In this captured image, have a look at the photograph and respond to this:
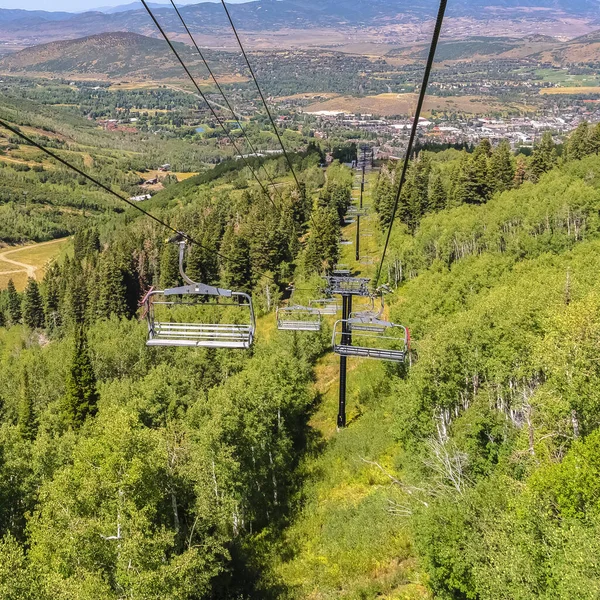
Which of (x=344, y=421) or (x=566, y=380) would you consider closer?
(x=566, y=380)

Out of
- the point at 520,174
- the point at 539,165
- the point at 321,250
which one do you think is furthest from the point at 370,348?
the point at 539,165

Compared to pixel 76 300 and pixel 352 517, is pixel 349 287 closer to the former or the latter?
pixel 352 517

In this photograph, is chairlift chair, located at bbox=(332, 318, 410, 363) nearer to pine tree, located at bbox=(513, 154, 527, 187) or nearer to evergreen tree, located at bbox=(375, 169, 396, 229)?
evergreen tree, located at bbox=(375, 169, 396, 229)

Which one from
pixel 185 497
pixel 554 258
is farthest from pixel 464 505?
pixel 554 258

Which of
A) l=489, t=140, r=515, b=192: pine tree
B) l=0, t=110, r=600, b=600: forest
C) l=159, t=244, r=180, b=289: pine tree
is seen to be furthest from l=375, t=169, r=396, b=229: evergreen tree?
l=159, t=244, r=180, b=289: pine tree

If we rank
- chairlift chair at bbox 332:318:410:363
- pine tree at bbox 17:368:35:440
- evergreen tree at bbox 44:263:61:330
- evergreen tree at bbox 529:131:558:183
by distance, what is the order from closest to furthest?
chairlift chair at bbox 332:318:410:363
pine tree at bbox 17:368:35:440
evergreen tree at bbox 529:131:558:183
evergreen tree at bbox 44:263:61:330

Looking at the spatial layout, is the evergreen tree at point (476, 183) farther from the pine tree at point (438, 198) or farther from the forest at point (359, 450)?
the forest at point (359, 450)

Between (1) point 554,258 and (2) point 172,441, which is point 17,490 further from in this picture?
(1) point 554,258

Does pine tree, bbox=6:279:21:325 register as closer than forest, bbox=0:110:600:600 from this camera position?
No
